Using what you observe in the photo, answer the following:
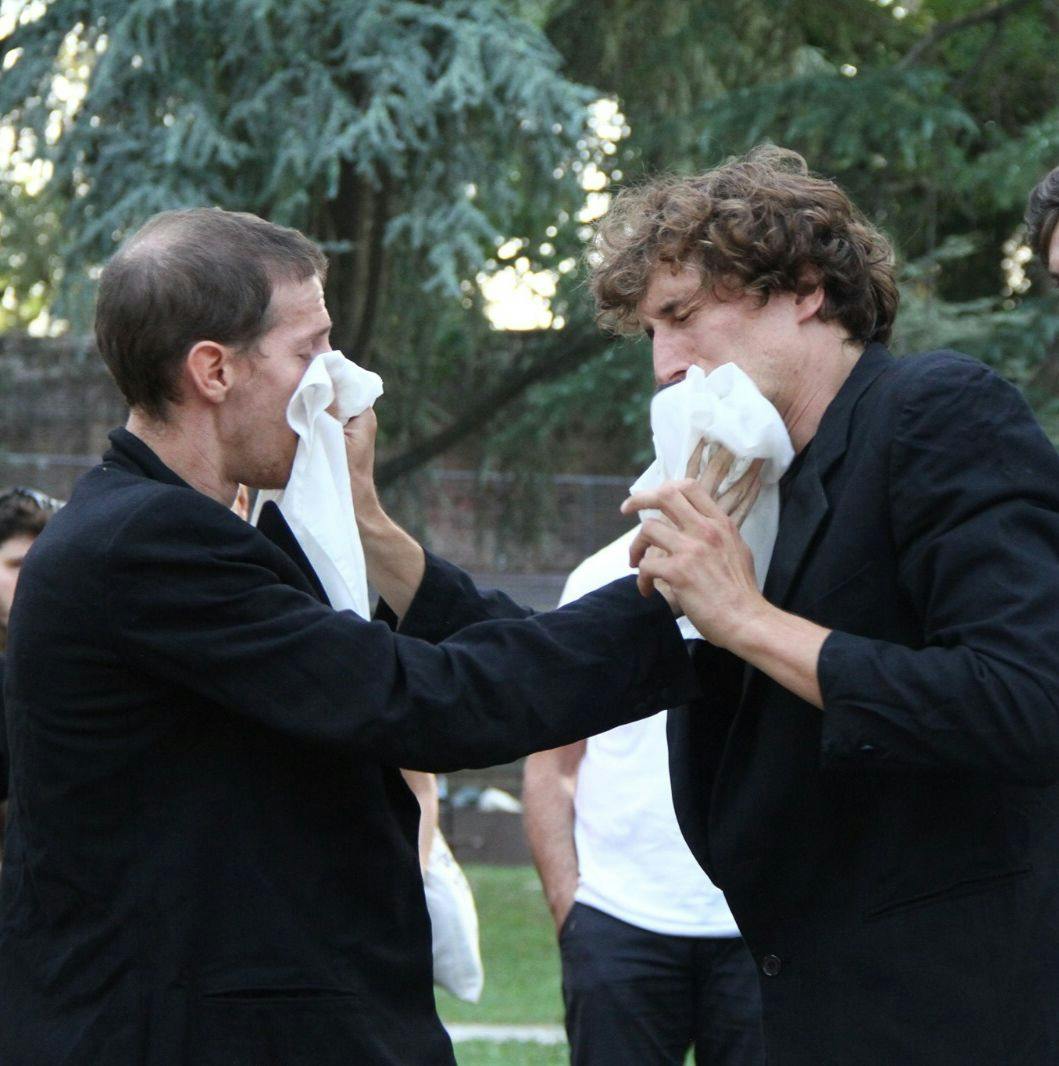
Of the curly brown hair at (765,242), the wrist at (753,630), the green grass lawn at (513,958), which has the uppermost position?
the curly brown hair at (765,242)

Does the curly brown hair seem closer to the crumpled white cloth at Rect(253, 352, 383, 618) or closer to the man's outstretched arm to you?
the crumpled white cloth at Rect(253, 352, 383, 618)

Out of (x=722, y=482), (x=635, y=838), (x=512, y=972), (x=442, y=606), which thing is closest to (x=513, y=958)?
(x=512, y=972)

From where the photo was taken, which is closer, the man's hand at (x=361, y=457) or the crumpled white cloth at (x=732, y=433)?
the crumpled white cloth at (x=732, y=433)

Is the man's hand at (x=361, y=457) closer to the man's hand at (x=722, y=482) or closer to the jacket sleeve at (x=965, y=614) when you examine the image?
the man's hand at (x=722, y=482)

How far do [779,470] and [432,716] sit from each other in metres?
0.61

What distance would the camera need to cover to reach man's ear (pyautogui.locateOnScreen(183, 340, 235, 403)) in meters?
2.50

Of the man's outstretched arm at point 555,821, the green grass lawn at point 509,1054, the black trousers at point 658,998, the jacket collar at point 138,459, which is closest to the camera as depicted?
the jacket collar at point 138,459

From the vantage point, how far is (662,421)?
2.44 m

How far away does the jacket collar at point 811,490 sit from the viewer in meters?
2.35

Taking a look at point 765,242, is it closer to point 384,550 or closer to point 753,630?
point 753,630

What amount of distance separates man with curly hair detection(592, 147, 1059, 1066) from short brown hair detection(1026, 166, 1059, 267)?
0.83m

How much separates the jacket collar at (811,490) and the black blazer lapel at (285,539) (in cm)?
69

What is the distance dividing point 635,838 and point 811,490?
220cm

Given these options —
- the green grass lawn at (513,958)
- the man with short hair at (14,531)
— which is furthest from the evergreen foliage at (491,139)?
the man with short hair at (14,531)
